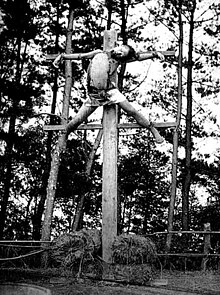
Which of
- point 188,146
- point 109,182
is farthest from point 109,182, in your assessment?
point 188,146

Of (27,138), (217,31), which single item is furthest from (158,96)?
(27,138)

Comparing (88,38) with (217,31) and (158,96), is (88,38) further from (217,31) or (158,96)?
(217,31)

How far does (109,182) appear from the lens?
14.7 ft

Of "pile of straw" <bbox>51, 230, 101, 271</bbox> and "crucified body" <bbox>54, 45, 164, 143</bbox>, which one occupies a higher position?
"crucified body" <bbox>54, 45, 164, 143</bbox>

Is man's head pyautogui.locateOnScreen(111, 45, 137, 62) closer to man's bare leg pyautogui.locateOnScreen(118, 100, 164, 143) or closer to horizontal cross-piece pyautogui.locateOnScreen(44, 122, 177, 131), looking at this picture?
man's bare leg pyautogui.locateOnScreen(118, 100, 164, 143)

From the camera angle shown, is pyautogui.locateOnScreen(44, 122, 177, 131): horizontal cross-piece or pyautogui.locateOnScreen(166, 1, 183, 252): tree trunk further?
pyautogui.locateOnScreen(166, 1, 183, 252): tree trunk

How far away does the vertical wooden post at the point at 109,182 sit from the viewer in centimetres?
433

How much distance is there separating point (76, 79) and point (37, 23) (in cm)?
218

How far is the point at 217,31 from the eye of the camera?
516 inches

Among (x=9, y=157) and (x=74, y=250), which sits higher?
(x=9, y=157)

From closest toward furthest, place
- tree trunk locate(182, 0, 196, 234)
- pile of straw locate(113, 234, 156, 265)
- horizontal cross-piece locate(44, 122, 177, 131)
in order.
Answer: pile of straw locate(113, 234, 156, 265)
horizontal cross-piece locate(44, 122, 177, 131)
tree trunk locate(182, 0, 196, 234)

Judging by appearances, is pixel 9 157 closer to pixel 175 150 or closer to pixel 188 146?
pixel 175 150

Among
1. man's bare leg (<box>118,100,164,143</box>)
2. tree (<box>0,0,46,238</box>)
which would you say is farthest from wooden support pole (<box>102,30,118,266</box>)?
tree (<box>0,0,46,238</box>)

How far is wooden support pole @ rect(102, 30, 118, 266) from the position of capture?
4.32 m
